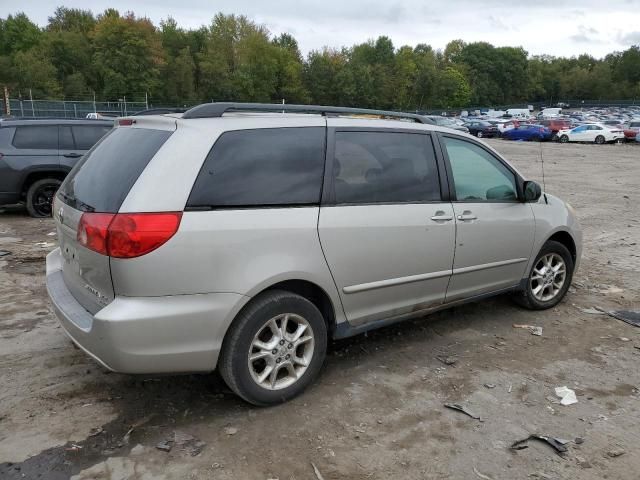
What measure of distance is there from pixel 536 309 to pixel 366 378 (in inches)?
91.2

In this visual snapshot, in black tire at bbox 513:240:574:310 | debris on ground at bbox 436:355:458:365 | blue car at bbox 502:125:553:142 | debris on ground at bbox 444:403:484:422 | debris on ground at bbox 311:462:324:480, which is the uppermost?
blue car at bbox 502:125:553:142

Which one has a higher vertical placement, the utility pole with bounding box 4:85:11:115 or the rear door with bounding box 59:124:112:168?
the utility pole with bounding box 4:85:11:115

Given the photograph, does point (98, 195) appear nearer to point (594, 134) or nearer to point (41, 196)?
point (41, 196)

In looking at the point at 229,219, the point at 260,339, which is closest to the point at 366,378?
the point at 260,339

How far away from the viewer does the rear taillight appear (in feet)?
9.72

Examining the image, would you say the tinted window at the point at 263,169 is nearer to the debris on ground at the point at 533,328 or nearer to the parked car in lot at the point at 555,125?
the debris on ground at the point at 533,328

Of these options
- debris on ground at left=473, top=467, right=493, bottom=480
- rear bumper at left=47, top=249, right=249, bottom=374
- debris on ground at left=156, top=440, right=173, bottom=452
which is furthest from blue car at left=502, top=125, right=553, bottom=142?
debris on ground at left=156, top=440, right=173, bottom=452

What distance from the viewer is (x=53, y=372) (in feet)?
13.0

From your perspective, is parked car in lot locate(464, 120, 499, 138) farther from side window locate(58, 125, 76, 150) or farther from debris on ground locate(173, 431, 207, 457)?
debris on ground locate(173, 431, 207, 457)

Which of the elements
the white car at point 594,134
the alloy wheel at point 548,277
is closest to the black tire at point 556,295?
the alloy wheel at point 548,277

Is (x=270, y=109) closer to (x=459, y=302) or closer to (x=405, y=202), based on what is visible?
(x=405, y=202)

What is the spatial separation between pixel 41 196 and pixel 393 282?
7.95 m

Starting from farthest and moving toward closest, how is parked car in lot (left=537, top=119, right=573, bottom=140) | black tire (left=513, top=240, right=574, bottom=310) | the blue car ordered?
parked car in lot (left=537, top=119, right=573, bottom=140), the blue car, black tire (left=513, top=240, right=574, bottom=310)

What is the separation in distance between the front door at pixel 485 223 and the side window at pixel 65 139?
25.3 feet
